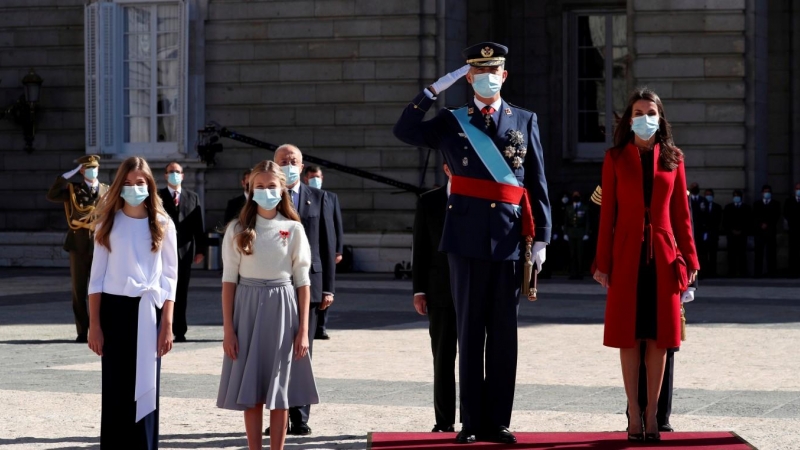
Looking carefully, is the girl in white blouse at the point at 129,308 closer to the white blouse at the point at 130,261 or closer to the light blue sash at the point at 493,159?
the white blouse at the point at 130,261

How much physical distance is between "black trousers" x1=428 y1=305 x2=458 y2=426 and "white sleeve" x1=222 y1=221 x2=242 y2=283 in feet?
4.62

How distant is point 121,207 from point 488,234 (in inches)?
70.4

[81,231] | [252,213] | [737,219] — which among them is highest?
[252,213]

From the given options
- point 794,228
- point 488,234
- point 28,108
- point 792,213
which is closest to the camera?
point 488,234

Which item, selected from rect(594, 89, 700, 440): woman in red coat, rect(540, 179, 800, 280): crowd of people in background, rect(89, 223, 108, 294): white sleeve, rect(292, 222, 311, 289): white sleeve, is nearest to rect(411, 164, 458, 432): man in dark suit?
rect(594, 89, 700, 440): woman in red coat

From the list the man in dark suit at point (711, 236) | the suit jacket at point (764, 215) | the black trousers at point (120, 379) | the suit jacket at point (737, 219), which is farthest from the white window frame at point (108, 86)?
the black trousers at point (120, 379)

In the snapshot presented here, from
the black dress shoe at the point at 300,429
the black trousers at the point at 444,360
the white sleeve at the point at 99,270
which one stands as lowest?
the black dress shoe at the point at 300,429

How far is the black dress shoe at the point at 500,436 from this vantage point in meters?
7.61

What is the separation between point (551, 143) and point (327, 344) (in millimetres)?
14204

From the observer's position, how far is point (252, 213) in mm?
7352

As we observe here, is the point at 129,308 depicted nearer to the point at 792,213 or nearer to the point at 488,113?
the point at 488,113

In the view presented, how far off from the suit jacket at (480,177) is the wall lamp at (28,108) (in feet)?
61.5

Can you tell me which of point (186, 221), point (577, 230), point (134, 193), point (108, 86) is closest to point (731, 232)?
point (577, 230)

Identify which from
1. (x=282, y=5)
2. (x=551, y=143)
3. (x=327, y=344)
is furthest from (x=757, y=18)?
(x=327, y=344)
